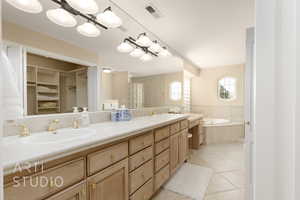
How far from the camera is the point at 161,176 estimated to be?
69.0 inches

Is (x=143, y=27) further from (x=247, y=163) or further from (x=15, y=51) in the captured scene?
(x=247, y=163)

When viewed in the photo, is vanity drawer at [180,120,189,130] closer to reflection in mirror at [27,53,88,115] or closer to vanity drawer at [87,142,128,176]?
vanity drawer at [87,142,128,176]

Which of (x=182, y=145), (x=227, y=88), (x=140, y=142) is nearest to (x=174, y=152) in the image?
(x=182, y=145)

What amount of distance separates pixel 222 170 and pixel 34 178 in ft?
8.28

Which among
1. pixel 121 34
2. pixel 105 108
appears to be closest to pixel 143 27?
pixel 121 34

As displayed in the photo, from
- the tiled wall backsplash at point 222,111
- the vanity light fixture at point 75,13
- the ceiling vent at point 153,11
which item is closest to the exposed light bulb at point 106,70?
the vanity light fixture at point 75,13

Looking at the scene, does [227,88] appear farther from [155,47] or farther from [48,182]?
[48,182]

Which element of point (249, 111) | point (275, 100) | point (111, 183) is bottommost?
point (111, 183)

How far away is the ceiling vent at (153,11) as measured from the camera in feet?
5.68

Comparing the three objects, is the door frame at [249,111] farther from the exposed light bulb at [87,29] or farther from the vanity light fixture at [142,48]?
the exposed light bulb at [87,29]

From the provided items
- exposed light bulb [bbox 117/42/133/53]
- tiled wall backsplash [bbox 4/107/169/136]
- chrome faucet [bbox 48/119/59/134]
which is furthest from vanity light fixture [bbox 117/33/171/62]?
chrome faucet [bbox 48/119/59/134]

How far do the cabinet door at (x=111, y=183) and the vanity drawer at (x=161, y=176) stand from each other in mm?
549

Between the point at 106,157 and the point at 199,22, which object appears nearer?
the point at 106,157

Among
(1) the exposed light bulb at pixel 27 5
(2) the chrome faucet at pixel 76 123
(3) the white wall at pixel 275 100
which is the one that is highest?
(1) the exposed light bulb at pixel 27 5
